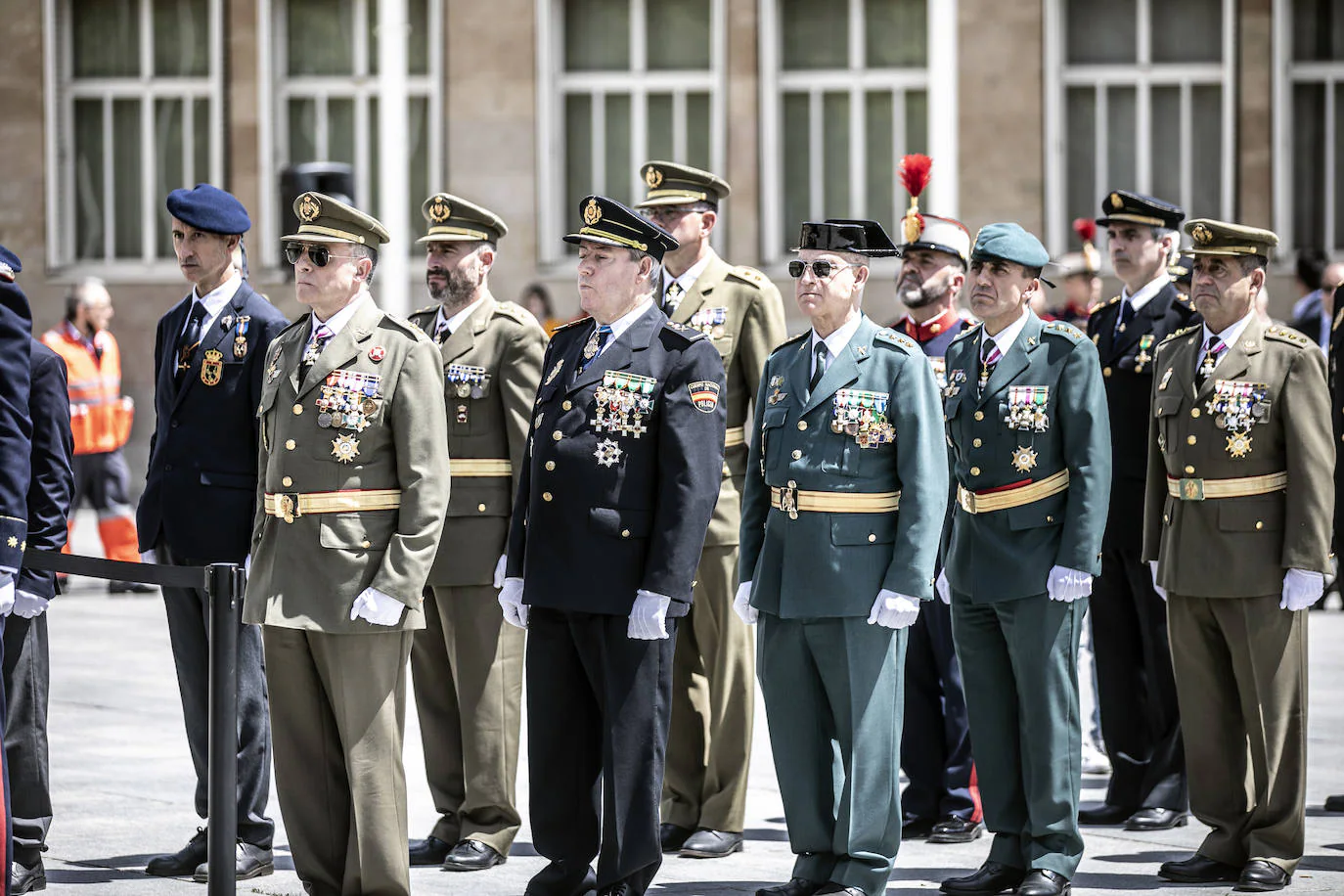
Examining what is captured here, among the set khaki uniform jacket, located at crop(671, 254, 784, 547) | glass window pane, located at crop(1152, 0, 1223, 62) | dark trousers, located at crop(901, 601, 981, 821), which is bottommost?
dark trousers, located at crop(901, 601, 981, 821)

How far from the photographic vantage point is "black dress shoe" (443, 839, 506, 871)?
6.79m

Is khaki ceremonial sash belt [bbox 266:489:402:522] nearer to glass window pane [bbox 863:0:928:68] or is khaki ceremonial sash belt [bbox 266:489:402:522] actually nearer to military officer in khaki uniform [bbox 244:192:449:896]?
military officer in khaki uniform [bbox 244:192:449:896]

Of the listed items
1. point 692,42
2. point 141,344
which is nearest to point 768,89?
point 692,42

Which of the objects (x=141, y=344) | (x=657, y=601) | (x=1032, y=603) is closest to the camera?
(x=657, y=601)

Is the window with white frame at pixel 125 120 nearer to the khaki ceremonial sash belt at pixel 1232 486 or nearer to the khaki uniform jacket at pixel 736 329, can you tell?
the khaki uniform jacket at pixel 736 329

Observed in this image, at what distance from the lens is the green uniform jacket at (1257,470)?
656 centimetres

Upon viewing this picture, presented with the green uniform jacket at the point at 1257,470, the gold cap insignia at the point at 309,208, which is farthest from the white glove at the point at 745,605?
the gold cap insignia at the point at 309,208

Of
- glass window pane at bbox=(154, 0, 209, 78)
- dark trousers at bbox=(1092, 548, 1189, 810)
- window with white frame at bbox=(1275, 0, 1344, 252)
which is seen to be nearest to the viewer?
dark trousers at bbox=(1092, 548, 1189, 810)

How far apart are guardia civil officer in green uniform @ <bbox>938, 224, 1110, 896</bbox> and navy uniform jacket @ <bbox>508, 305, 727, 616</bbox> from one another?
0.96 m

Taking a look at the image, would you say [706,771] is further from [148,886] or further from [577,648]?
[148,886]

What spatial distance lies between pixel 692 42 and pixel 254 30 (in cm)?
398

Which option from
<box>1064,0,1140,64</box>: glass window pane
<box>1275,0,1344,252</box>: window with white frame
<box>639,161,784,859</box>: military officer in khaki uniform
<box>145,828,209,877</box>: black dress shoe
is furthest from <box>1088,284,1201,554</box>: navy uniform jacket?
<box>1064,0,1140,64</box>: glass window pane

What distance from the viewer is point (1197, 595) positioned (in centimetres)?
677

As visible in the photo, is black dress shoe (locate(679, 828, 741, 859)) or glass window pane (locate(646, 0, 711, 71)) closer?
black dress shoe (locate(679, 828, 741, 859))
